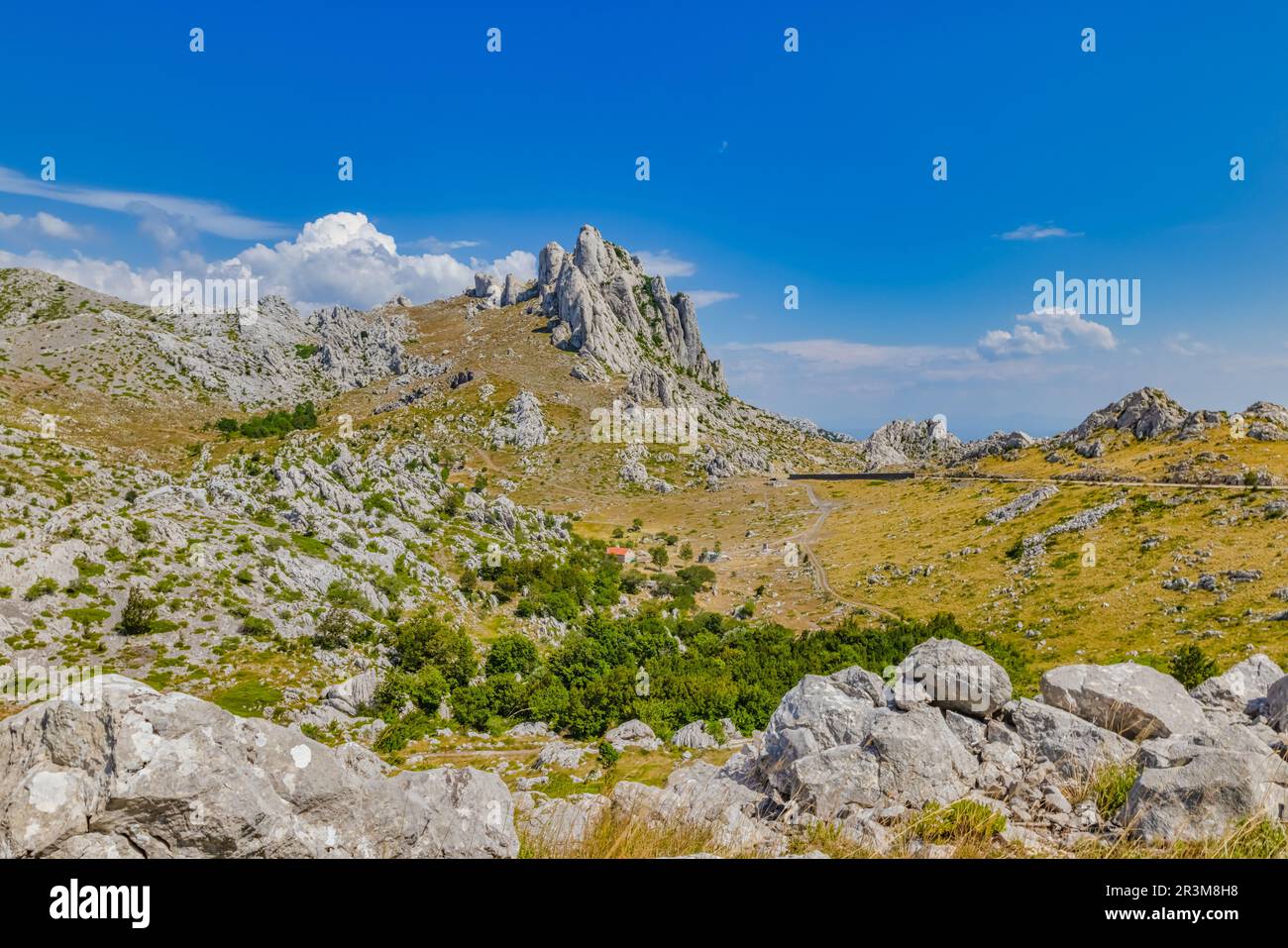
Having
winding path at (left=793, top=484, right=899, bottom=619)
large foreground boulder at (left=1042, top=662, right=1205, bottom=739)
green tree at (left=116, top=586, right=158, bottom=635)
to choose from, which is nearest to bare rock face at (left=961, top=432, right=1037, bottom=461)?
winding path at (left=793, top=484, right=899, bottom=619)

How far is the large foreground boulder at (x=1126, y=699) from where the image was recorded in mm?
11445

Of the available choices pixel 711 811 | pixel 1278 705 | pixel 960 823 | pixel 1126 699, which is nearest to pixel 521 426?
pixel 711 811

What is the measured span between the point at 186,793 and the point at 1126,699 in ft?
52.5

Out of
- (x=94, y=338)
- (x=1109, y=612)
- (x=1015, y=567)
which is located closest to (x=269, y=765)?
(x=1109, y=612)

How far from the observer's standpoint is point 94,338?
136250mm

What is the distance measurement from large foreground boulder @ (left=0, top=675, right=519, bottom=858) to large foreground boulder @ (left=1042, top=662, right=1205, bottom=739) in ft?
39.1

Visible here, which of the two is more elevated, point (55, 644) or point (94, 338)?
point (94, 338)

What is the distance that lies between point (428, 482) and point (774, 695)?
1787 inches

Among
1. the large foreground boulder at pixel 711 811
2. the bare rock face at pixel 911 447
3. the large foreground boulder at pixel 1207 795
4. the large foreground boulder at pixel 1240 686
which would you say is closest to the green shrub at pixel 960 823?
the large foreground boulder at pixel 1207 795

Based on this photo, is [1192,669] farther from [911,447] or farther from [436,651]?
[911,447]

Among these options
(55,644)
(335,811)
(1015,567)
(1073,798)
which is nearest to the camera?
(335,811)

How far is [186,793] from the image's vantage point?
6.49 metres

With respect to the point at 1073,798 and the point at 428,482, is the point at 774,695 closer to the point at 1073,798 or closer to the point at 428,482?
the point at 1073,798

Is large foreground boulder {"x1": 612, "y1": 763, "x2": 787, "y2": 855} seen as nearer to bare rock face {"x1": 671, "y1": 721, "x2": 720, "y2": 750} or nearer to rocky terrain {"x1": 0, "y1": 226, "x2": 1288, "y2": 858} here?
rocky terrain {"x1": 0, "y1": 226, "x2": 1288, "y2": 858}
